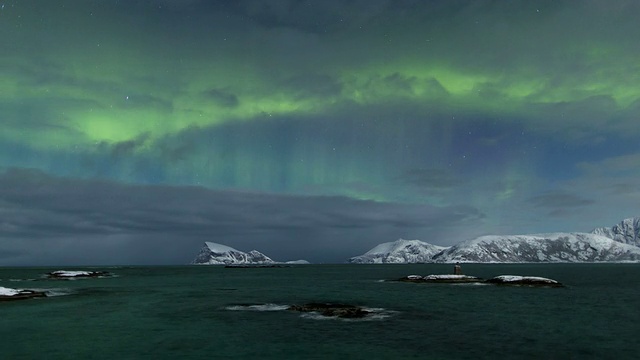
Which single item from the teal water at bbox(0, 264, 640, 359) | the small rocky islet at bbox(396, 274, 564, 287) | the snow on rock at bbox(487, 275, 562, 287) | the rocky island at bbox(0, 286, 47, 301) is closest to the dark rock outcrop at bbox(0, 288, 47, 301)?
the rocky island at bbox(0, 286, 47, 301)

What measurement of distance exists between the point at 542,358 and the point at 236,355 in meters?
24.0

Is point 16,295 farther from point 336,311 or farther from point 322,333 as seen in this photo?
point 322,333

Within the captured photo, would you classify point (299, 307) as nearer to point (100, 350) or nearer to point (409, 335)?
point (409, 335)

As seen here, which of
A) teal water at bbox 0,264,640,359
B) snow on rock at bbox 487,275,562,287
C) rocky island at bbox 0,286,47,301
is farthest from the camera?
snow on rock at bbox 487,275,562,287

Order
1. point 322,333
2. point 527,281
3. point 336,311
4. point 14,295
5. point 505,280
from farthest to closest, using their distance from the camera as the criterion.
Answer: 1. point 505,280
2. point 527,281
3. point 14,295
4. point 336,311
5. point 322,333

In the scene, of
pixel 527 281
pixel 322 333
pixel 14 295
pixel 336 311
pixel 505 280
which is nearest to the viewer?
pixel 322 333

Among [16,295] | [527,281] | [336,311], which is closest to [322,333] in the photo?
[336,311]

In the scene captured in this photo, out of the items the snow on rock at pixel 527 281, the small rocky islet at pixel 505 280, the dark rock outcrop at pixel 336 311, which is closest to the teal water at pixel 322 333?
the dark rock outcrop at pixel 336 311

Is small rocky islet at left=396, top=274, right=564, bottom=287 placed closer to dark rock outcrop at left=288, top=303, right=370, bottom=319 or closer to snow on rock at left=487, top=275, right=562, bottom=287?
snow on rock at left=487, top=275, right=562, bottom=287

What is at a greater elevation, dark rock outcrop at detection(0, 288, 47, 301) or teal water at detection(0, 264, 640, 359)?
dark rock outcrop at detection(0, 288, 47, 301)

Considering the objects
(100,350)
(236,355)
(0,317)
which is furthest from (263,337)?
(0,317)

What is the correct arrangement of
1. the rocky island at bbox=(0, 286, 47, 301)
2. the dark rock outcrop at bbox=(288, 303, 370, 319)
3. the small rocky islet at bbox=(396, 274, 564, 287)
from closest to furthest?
the dark rock outcrop at bbox=(288, 303, 370, 319), the rocky island at bbox=(0, 286, 47, 301), the small rocky islet at bbox=(396, 274, 564, 287)

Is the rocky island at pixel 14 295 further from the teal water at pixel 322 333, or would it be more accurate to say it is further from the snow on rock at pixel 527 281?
the snow on rock at pixel 527 281

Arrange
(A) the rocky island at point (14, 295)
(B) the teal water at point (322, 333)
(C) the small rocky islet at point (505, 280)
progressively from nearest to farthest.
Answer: (B) the teal water at point (322, 333) → (A) the rocky island at point (14, 295) → (C) the small rocky islet at point (505, 280)
